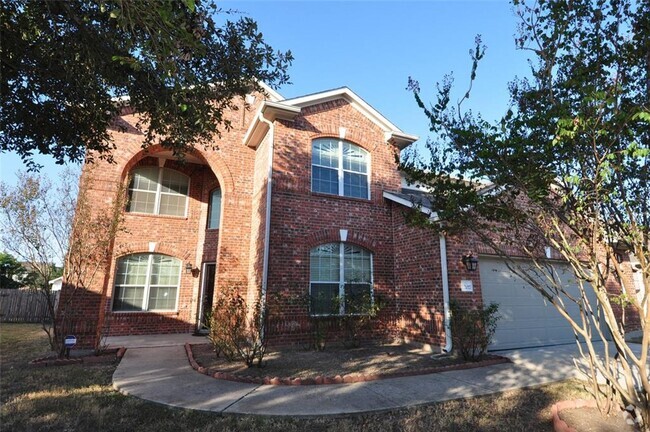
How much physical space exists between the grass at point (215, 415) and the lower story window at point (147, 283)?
635 centimetres

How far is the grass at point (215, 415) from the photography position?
4.21 m

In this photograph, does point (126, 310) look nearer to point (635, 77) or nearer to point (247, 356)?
point (247, 356)

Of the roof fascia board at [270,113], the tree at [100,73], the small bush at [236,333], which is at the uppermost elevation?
the roof fascia board at [270,113]

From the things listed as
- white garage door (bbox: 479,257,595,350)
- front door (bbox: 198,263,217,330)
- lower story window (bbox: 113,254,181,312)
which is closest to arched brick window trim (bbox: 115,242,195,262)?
lower story window (bbox: 113,254,181,312)

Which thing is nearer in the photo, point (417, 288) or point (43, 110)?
point (43, 110)

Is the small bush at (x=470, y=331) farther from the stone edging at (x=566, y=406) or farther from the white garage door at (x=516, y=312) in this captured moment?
the stone edging at (x=566, y=406)

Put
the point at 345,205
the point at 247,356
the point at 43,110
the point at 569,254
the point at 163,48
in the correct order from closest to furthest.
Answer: the point at 163,48 → the point at 569,254 → the point at 43,110 → the point at 247,356 → the point at 345,205

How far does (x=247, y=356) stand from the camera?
7004 mm

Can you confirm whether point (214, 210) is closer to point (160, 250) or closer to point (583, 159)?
point (160, 250)

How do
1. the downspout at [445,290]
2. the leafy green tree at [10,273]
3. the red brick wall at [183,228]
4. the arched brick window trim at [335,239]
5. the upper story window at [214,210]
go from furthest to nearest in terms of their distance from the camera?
the leafy green tree at [10,273] < the upper story window at [214,210] < the red brick wall at [183,228] < the arched brick window trim at [335,239] < the downspout at [445,290]

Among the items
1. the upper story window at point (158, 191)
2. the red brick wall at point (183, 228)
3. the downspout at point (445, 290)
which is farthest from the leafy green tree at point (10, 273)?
the downspout at point (445, 290)

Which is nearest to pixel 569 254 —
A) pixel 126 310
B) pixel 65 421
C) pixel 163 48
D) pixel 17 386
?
pixel 163 48

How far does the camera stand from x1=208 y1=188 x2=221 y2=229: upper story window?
1334 cm

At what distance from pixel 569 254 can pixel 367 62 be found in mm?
5839
